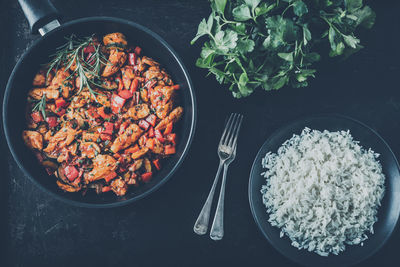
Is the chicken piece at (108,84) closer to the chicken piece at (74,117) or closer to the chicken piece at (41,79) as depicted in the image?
the chicken piece at (74,117)

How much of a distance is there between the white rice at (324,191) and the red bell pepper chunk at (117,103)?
916 mm

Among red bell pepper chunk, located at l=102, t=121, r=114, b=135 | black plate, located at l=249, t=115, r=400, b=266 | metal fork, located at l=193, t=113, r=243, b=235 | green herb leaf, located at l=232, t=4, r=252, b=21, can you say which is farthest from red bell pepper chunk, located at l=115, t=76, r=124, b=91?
black plate, located at l=249, t=115, r=400, b=266

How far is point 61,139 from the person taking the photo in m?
1.94

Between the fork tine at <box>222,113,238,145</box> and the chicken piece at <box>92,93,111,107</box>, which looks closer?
the chicken piece at <box>92,93,111,107</box>

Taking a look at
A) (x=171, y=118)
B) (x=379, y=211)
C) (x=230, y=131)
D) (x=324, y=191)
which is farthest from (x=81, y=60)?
(x=379, y=211)

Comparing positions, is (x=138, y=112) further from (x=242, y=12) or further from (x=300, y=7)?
(x=300, y=7)

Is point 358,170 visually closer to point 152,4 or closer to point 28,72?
point 152,4

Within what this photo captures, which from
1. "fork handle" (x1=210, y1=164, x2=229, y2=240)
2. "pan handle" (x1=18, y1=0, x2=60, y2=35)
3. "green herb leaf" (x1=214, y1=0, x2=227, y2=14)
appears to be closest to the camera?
"green herb leaf" (x1=214, y1=0, x2=227, y2=14)

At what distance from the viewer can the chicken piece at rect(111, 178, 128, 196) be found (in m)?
1.94

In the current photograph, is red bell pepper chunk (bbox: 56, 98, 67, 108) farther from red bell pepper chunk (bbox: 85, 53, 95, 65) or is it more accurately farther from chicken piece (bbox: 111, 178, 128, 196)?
chicken piece (bbox: 111, 178, 128, 196)

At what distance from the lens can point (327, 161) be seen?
6.59 ft

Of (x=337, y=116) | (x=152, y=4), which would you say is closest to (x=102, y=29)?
(x=152, y=4)

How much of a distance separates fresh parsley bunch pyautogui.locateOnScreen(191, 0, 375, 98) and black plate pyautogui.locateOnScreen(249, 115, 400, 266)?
1.15 feet

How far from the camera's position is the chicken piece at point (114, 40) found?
198cm
